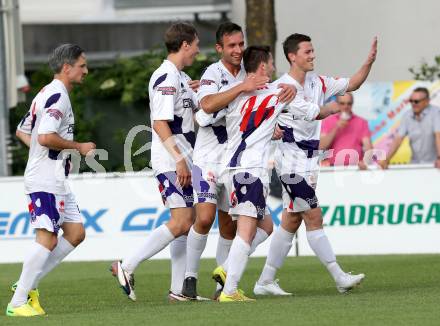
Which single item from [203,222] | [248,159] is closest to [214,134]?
[248,159]

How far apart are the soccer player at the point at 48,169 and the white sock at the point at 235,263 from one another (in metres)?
1.25

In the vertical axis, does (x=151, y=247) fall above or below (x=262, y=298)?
above

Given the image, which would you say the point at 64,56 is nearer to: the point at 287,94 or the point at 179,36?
the point at 179,36

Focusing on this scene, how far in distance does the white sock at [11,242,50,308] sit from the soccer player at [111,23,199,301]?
0.80m

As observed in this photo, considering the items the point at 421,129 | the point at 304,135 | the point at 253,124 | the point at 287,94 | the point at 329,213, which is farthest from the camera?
the point at 421,129

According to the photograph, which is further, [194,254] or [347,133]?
[347,133]

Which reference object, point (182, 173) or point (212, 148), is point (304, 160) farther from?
point (182, 173)

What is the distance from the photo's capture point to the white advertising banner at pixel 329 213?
54.0 feet

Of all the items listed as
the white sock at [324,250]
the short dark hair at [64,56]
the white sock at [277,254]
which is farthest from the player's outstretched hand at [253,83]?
the white sock at [277,254]

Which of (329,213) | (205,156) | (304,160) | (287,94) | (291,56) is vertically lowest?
(329,213)

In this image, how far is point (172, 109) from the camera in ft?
36.0

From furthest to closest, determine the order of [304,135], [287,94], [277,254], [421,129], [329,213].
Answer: [421,129]
[329,213]
[277,254]
[304,135]
[287,94]

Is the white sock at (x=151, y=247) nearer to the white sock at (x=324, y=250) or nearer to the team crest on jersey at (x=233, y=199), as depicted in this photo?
the team crest on jersey at (x=233, y=199)

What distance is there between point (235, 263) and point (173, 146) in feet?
3.55
